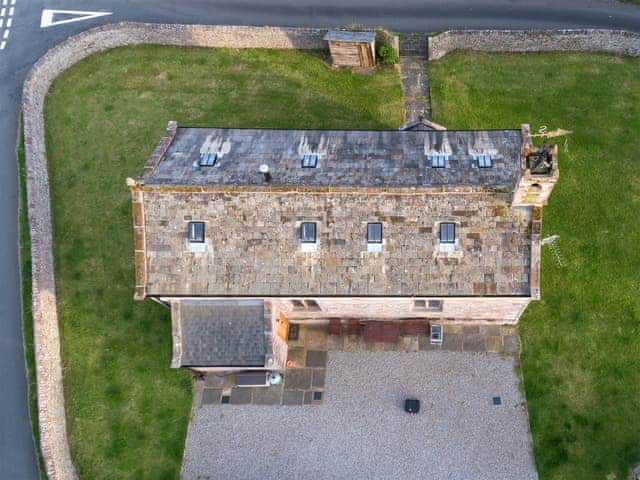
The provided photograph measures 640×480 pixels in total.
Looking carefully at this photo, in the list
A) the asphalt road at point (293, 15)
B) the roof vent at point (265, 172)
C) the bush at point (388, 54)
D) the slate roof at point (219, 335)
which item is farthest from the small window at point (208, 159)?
the bush at point (388, 54)

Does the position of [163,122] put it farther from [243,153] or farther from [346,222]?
[346,222]

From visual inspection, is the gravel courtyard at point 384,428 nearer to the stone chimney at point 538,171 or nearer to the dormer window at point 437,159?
the dormer window at point 437,159

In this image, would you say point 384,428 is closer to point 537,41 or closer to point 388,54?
point 388,54

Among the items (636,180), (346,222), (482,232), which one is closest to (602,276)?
(636,180)

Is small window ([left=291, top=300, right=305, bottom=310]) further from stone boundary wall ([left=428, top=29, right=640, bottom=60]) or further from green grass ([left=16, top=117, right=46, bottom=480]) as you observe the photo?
stone boundary wall ([left=428, top=29, right=640, bottom=60])

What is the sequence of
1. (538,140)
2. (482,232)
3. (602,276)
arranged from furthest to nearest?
Result: (538,140) < (602,276) < (482,232)

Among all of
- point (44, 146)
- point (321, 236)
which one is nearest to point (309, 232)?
point (321, 236)

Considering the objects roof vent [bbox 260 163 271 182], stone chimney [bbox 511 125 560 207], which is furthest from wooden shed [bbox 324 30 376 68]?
stone chimney [bbox 511 125 560 207]
